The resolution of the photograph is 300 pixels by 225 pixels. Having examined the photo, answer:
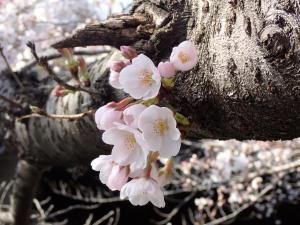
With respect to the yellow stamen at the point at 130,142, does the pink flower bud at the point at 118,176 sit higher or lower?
lower

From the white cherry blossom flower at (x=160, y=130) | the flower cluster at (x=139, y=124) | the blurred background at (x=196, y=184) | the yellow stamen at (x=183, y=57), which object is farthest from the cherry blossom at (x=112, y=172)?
the blurred background at (x=196, y=184)

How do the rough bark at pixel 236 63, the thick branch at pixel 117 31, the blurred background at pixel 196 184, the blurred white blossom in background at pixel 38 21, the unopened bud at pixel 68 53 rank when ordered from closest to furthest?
the rough bark at pixel 236 63
the thick branch at pixel 117 31
the unopened bud at pixel 68 53
the blurred white blossom in background at pixel 38 21
the blurred background at pixel 196 184

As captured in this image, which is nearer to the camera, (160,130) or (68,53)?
(160,130)

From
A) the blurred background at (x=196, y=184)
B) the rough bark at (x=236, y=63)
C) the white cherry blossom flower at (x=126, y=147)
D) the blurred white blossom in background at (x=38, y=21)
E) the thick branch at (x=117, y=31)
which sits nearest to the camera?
the rough bark at (x=236, y=63)

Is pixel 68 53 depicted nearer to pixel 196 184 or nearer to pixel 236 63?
pixel 236 63

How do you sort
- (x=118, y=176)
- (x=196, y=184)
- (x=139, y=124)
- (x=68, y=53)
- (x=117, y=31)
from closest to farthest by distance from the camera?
(x=139, y=124) < (x=118, y=176) < (x=117, y=31) < (x=68, y=53) < (x=196, y=184)

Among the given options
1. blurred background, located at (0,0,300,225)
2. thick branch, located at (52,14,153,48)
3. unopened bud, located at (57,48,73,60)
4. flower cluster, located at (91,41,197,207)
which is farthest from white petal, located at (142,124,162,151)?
blurred background, located at (0,0,300,225)

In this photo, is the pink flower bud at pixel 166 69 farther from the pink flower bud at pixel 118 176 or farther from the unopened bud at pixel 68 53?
the unopened bud at pixel 68 53

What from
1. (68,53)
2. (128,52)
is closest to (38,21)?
(68,53)
